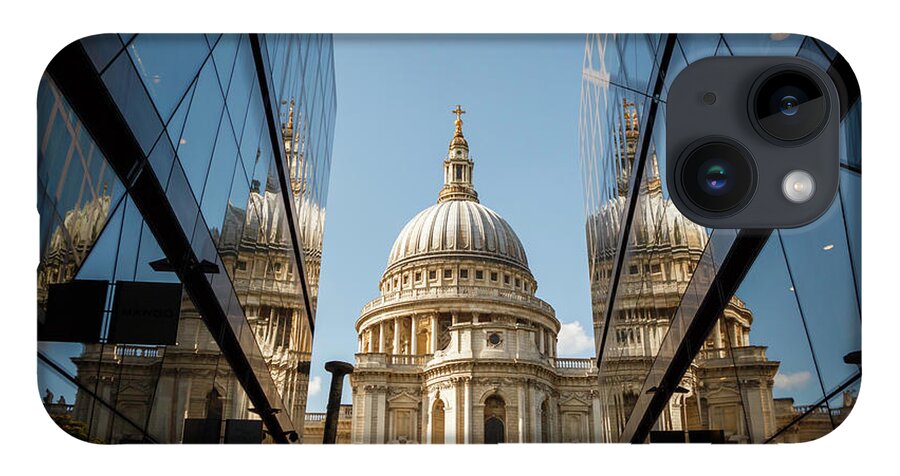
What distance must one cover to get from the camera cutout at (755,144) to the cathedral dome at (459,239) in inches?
2404

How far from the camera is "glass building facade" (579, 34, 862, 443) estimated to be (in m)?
5.71

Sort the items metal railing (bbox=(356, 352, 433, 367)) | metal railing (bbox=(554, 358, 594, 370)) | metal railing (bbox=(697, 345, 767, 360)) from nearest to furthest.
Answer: metal railing (bbox=(697, 345, 767, 360))
metal railing (bbox=(356, 352, 433, 367))
metal railing (bbox=(554, 358, 594, 370))

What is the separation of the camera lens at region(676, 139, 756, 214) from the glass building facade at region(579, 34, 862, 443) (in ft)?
1.85

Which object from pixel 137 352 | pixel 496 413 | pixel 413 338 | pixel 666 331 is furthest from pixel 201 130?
pixel 413 338

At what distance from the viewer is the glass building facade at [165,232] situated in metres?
5.66

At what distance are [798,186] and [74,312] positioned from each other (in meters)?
4.79

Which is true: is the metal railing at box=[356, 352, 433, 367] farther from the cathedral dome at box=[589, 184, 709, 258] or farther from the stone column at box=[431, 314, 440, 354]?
the cathedral dome at box=[589, 184, 709, 258]

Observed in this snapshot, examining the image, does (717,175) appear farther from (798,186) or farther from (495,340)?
(495,340)

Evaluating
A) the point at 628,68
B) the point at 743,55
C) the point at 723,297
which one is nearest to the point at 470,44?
the point at 743,55

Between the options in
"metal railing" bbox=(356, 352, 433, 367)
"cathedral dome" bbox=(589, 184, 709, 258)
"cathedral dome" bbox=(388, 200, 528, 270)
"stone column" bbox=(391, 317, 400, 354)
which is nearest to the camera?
"cathedral dome" bbox=(589, 184, 709, 258)

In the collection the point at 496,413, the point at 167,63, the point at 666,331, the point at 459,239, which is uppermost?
the point at 459,239

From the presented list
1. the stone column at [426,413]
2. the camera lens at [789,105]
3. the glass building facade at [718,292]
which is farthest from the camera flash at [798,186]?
the stone column at [426,413]

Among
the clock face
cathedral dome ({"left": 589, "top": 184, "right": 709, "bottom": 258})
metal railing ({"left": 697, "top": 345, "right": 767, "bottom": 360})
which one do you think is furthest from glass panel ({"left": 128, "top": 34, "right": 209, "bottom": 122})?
the clock face

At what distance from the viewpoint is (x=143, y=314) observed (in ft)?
21.0
